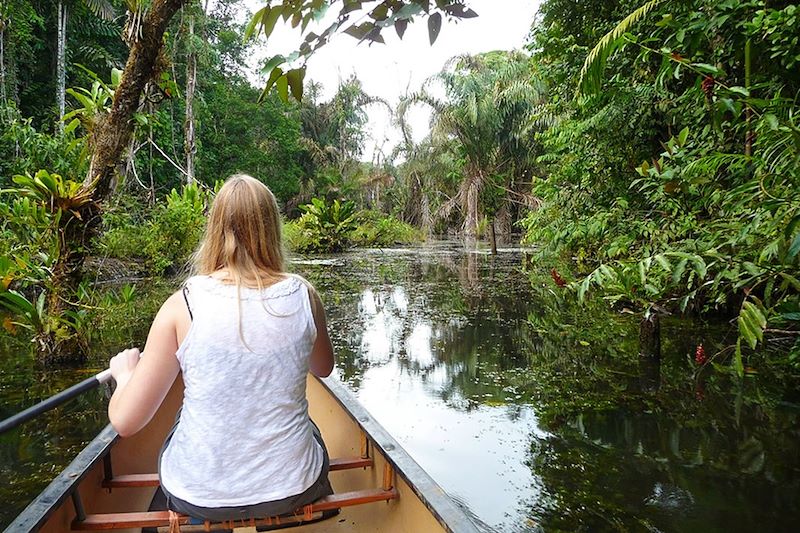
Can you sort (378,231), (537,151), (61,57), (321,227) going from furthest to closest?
(378,231) < (537,151) < (321,227) < (61,57)

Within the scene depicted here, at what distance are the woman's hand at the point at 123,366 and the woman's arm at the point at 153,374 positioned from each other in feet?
0.46

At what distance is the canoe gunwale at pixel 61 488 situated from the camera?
1507 millimetres

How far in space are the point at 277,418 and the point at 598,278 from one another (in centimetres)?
187

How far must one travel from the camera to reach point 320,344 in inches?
62.4

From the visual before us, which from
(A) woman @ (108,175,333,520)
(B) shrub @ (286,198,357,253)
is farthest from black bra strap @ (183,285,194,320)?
(B) shrub @ (286,198,357,253)

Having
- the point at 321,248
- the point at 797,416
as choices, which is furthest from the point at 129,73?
the point at 321,248

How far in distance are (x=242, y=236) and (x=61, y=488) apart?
0.99 meters

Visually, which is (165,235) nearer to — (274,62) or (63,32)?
(63,32)

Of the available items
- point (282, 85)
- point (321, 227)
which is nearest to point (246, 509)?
point (282, 85)

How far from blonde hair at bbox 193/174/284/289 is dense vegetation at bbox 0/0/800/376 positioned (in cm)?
30

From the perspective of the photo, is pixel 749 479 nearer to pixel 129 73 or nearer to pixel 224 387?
pixel 224 387

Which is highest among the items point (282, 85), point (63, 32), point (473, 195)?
point (63, 32)

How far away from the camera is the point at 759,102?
2.23 metres

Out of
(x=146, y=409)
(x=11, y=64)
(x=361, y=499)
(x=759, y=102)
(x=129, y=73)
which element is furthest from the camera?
(x=11, y=64)
